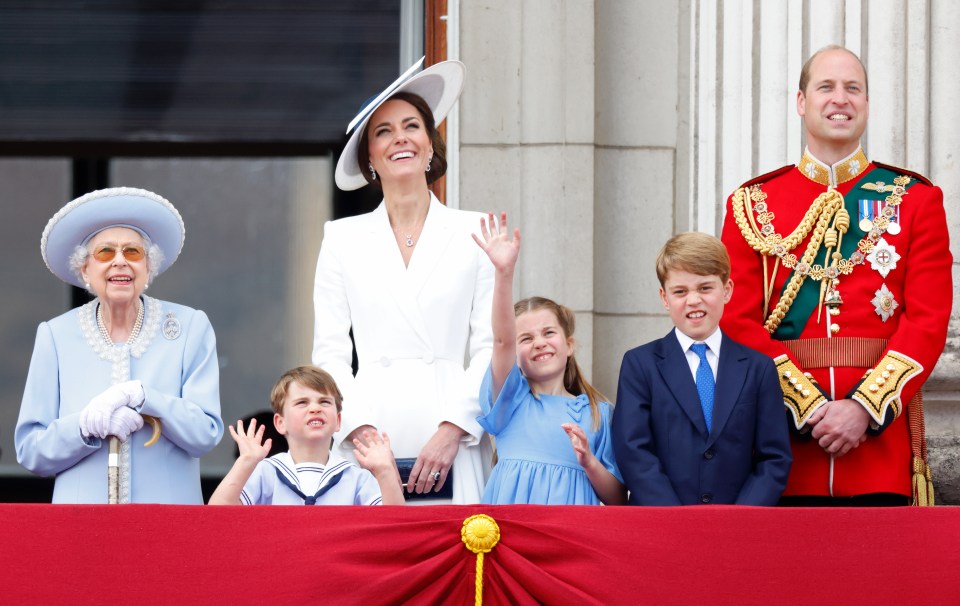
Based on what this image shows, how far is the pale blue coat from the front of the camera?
4129 millimetres

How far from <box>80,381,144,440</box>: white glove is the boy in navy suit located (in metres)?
1.21

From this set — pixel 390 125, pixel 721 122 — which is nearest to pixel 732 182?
pixel 721 122

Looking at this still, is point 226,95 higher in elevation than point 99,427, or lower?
higher

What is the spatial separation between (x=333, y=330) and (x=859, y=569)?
5.19 feet

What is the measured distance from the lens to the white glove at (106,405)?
4051 mm

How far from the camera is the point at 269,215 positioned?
Result: 741cm

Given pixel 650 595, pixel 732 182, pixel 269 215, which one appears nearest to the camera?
pixel 650 595

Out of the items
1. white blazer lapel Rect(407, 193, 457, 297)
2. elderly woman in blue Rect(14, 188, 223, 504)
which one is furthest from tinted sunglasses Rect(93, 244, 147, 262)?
white blazer lapel Rect(407, 193, 457, 297)

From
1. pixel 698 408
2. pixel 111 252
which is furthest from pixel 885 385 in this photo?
pixel 111 252

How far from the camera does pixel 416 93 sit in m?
4.58

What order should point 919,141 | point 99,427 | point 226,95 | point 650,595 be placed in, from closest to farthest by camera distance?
point 650,595
point 99,427
point 919,141
point 226,95

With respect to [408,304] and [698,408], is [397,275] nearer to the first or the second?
[408,304]

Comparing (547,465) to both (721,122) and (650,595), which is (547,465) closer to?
(650,595)

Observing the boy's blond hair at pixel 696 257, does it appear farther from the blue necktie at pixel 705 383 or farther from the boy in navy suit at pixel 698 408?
the blue necktie at pixel 705 383
